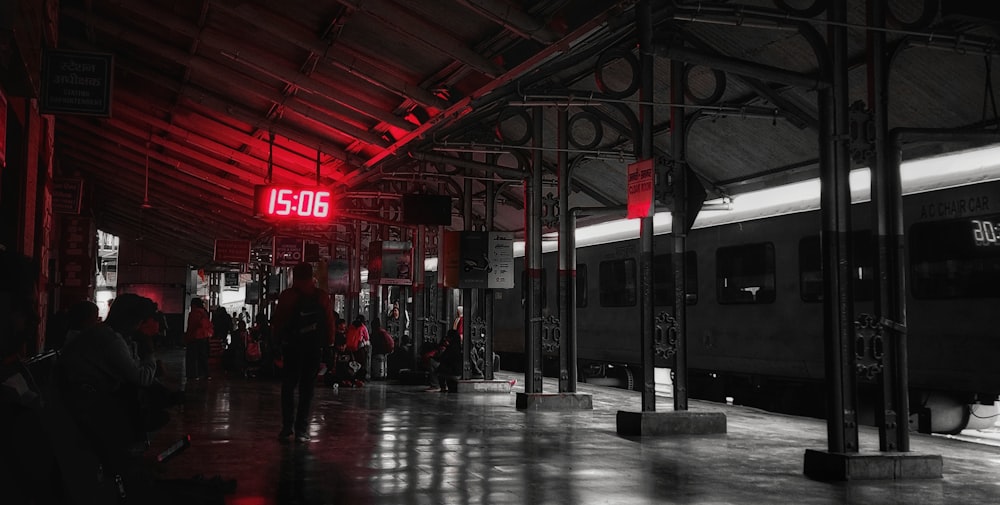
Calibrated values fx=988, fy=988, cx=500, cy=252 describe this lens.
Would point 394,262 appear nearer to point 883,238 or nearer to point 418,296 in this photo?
point 418,296

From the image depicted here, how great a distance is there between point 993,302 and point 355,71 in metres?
8.24

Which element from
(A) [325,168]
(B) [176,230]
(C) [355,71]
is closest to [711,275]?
(C) [355,71]

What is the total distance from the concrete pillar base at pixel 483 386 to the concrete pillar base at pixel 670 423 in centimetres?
685

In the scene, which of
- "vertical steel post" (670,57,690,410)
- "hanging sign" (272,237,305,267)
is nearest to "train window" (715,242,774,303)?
"vertical steel post" (670,57,690,410)

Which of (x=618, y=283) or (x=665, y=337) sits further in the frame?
(x=618, y=283)

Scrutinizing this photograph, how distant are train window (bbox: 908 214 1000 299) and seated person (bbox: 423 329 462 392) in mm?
8781

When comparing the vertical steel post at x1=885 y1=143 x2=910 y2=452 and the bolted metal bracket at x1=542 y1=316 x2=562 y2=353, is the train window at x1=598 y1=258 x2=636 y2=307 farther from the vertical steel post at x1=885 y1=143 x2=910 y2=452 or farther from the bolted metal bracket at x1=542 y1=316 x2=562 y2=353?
the vertical steel post at x1=885 y1=143 x2=910 y2=452

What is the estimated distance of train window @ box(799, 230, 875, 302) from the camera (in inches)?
504

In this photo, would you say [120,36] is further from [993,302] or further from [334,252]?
[334,252]

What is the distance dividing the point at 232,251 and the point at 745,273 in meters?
18.1

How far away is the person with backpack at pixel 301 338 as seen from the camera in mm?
10180

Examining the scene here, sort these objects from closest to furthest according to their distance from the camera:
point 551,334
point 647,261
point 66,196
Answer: point 647,261 → point 551,334 → point 66,196

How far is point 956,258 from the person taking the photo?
1163 centimetres

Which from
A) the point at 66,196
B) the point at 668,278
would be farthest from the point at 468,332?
the point at 66,196
